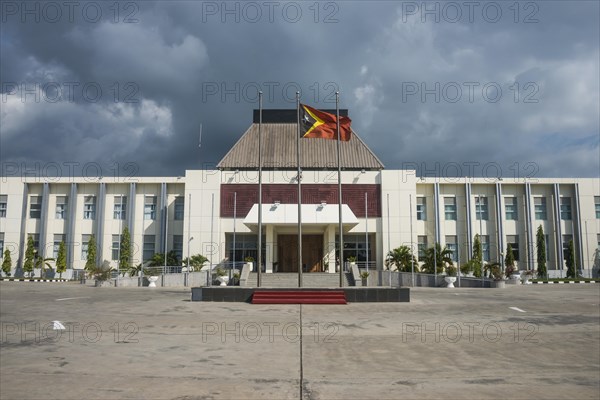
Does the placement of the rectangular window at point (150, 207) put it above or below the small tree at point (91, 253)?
above

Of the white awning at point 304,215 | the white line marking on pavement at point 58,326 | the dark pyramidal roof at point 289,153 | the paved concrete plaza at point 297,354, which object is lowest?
the paved concrete plaza at point 297,354

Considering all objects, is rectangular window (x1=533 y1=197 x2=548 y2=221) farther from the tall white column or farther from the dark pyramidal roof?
the tall white column

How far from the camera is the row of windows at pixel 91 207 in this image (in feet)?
126

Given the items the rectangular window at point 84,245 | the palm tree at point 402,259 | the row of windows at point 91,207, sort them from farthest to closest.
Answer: the row of windows at point 91,207
the rectangular window at point 84,245
the palm tree at point 402,259

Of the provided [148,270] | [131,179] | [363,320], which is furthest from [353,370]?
[131,179]

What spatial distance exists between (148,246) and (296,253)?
41.0 ft

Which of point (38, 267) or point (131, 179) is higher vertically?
point (131, 179)

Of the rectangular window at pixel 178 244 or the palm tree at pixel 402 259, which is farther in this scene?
the rectangular window at pixel 178 244

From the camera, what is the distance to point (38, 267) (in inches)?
1460

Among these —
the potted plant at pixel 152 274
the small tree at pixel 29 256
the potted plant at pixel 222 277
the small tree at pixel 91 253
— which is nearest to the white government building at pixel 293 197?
the small tree at pixel 91 253

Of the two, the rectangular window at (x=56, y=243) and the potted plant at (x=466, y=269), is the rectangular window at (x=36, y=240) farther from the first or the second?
the potted plant at (x=466, y=269)

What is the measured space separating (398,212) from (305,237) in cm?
719

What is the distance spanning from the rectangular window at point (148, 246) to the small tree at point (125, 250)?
129 cm

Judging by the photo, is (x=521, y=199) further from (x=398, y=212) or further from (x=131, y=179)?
(x=131, y=179)
